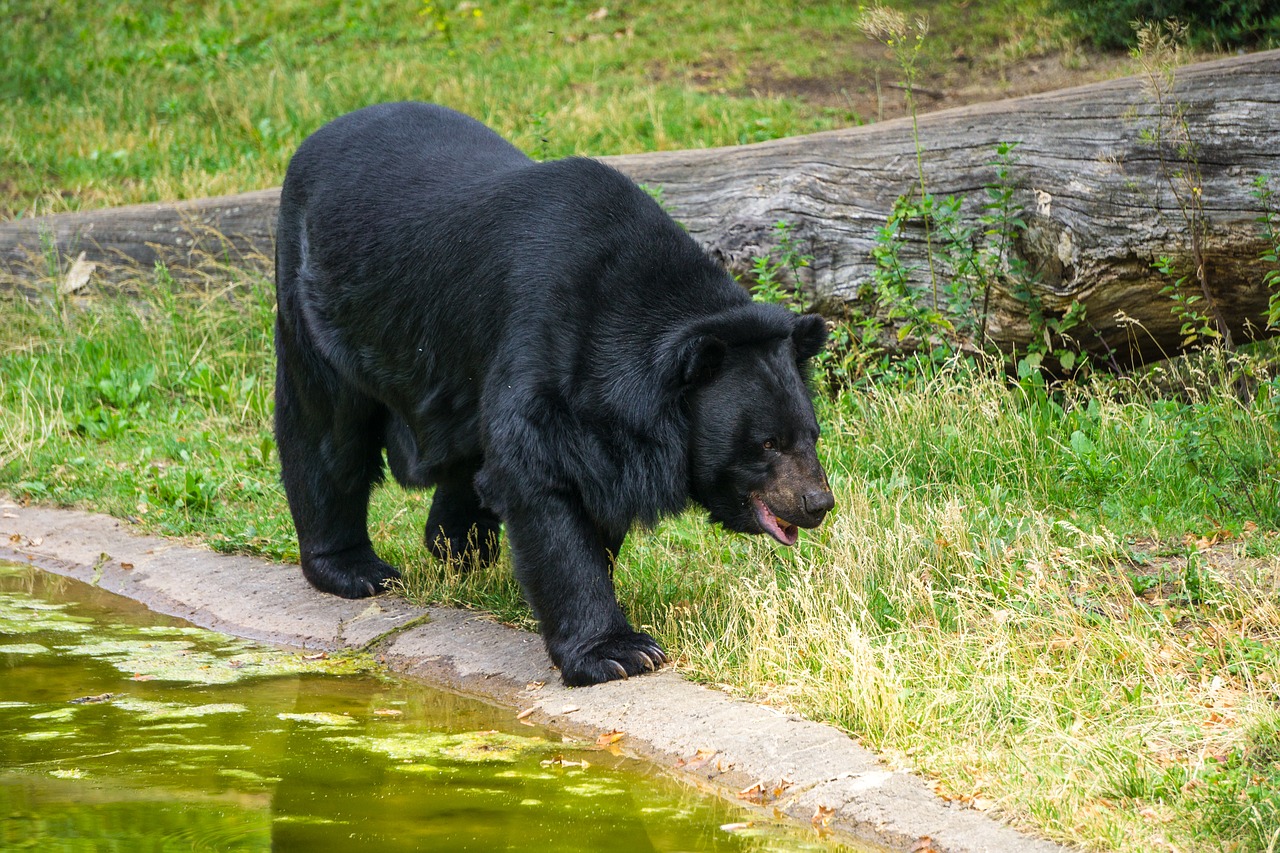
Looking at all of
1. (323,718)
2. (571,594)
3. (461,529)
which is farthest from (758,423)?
(461,529)

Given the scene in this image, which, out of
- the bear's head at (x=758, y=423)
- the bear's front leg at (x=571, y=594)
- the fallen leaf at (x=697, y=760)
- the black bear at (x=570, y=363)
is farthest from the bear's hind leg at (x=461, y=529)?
the fallen leaf at (x=697, y=760)

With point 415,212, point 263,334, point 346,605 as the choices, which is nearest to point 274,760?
point 346,605

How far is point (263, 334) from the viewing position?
8469 mm

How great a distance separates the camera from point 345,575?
5.36 metres

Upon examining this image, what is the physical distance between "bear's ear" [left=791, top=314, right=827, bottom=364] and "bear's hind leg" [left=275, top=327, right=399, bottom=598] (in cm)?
179

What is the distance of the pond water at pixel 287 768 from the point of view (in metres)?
3.14

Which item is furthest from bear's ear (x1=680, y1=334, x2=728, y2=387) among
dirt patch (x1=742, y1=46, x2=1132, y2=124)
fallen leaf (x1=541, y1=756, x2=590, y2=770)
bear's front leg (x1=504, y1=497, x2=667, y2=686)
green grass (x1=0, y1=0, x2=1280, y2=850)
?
dirt patch (x1=742, y1=46, x2=1132, y2=124)

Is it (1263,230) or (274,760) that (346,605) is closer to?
(274,760)

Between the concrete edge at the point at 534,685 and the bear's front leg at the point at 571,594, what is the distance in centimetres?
6

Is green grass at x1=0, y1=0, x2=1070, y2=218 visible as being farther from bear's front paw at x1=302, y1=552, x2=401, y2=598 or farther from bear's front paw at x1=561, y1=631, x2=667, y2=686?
bear's front paw at x1=561, y1=631, x2=667, y2=686

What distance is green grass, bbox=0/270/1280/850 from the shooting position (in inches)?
130

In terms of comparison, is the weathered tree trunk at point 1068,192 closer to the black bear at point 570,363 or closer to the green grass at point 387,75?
the green grass at point 387,75

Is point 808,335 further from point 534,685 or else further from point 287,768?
point 287,768

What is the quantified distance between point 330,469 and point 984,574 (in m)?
2.57
